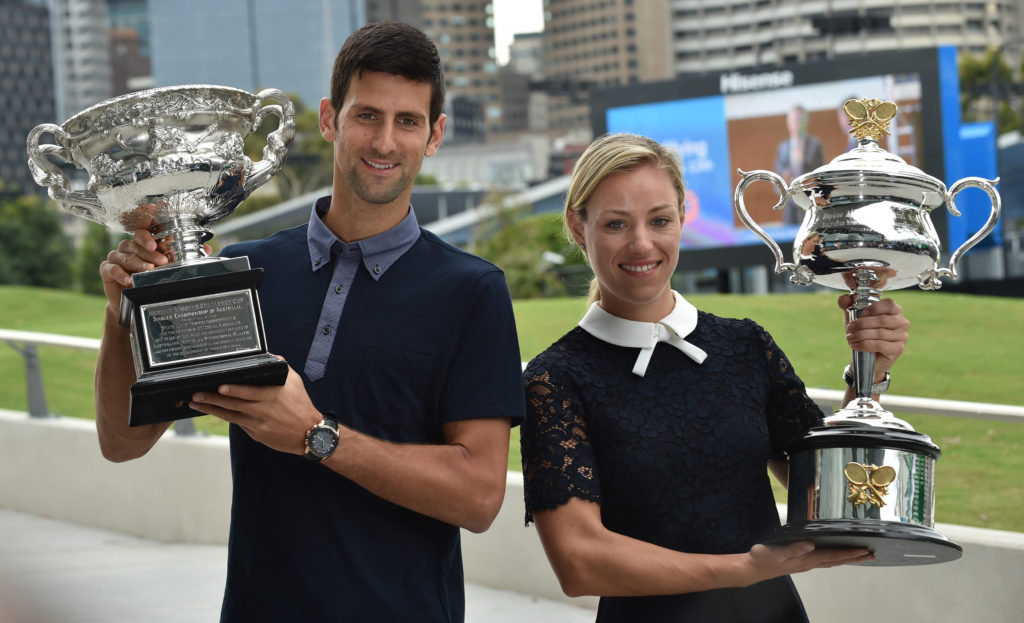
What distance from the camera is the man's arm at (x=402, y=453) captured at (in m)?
1.81

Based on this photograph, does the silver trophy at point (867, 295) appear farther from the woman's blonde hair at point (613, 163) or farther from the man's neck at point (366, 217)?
the man's neck at point (366, 217)

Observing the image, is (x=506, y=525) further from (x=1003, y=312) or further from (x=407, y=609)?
(x=1003, y=312)

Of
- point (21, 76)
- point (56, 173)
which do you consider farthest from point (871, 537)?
point (21, 76)

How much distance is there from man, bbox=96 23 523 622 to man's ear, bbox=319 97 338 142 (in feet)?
0.08

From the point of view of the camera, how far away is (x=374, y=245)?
6.73ft

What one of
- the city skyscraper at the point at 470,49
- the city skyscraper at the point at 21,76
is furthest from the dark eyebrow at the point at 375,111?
the city skyscraper at the point at 470,49

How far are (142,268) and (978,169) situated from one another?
23219 millimetres

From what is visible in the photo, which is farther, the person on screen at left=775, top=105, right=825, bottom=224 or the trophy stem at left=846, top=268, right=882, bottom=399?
the person on screen at left=775, top=105, right=825, bottom=224

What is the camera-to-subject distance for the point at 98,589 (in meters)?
4.99

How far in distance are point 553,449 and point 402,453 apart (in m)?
0.25

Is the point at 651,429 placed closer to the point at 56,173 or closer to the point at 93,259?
the point at 56,173

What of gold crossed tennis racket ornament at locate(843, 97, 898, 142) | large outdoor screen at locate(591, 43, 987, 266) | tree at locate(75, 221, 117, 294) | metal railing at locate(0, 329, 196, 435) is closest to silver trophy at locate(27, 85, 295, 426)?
gold crossed tennis racket ornament at locate(843, 97, 898, 142)

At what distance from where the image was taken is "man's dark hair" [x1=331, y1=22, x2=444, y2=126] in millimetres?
1979

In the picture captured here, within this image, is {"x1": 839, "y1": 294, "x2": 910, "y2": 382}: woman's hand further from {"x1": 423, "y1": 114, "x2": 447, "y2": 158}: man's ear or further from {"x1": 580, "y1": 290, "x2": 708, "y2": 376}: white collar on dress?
{"x1": 423, "y1": 114, "x2": 447, "y2": 158}: man's ear
